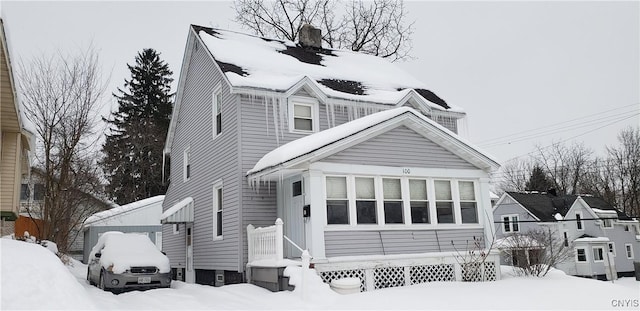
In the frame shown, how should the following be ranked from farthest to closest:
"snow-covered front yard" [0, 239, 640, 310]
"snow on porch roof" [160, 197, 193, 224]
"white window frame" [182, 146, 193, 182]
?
"white window frame" [182, 146, 193, 182] → "snow on porch roof" [160, 197, 193, 224] → "snow-covered front yard" [0, 239, 640, 310]

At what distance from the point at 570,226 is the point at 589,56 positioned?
83.0 ft

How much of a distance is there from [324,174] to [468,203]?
14.9ft

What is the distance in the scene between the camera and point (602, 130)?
2436 inches

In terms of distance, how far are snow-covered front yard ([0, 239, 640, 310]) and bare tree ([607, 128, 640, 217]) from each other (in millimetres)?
40801

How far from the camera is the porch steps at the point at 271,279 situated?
11.4 meters

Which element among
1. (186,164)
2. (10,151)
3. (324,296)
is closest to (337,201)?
(324,296)

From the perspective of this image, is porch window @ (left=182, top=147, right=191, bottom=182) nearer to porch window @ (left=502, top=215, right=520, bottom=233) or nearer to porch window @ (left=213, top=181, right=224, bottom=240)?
porch window @ (left=213, top=181, right=224, bottom=240)

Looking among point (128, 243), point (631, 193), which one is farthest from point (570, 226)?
point (128, 243)

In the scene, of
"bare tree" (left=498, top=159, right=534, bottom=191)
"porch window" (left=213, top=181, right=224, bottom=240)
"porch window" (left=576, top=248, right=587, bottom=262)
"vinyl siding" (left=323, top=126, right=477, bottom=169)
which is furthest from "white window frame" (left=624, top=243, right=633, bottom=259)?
"porch window" (left=213, top=181, right=224, bottom=240)

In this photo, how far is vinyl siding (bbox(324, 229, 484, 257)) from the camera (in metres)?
12.4

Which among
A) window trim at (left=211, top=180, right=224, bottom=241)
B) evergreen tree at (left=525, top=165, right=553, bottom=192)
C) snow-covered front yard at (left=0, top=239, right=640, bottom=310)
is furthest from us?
evergreen tree at (left=525, top=165, right=553, bottom=192)

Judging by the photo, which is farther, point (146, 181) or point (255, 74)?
point (146, 181)

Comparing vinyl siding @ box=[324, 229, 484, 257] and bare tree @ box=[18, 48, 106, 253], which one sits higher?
bare tree @ box=[18, 48, 106, 253]

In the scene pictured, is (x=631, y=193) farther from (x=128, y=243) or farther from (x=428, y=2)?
(x=128, y=243)
